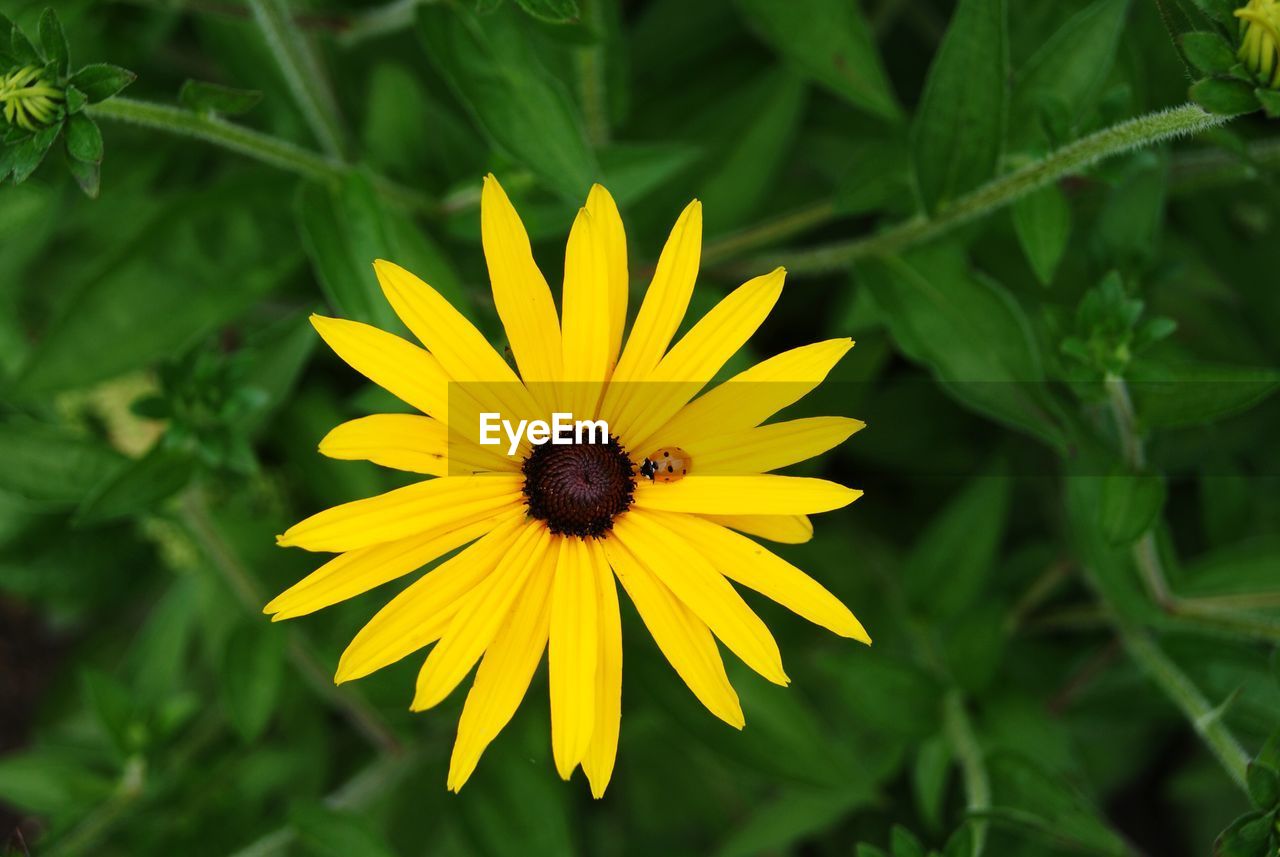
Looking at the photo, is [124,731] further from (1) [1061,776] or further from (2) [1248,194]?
(2) [1248,194]

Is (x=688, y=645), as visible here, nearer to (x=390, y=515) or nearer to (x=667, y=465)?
(x=667, y=465)

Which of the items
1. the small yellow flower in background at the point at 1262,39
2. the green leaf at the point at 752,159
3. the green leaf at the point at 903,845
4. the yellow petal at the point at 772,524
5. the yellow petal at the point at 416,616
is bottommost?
the green leaf at the point at 903,845

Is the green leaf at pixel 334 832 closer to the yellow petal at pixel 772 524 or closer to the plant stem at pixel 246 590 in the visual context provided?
the plant stem at pixel 246 590

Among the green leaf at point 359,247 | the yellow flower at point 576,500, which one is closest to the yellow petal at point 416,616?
the yellow flower at point 576,500

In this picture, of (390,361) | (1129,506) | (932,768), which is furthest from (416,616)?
(932,768)

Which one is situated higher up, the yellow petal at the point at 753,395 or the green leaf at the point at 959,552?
the yellow petal at the point at 753,395
